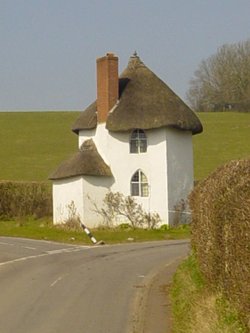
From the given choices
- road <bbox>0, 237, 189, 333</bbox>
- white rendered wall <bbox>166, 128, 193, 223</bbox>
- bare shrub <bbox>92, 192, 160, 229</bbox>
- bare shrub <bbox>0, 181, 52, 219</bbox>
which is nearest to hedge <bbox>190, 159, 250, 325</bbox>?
road <bbox>0, 237, 189, 333</bbox>

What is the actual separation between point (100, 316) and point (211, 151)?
55238 mm

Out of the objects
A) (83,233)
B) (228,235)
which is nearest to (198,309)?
(228,235)

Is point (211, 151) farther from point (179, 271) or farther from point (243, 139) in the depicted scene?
point (179, 271)

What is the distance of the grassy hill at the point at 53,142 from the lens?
6631cm

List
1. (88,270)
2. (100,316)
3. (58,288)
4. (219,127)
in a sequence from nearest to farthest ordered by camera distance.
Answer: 1. (100,316)
2. (58,288)
3. (88,270)
4. (219,127)

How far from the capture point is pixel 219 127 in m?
79.2

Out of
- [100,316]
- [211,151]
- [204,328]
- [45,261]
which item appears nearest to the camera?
[204,328]

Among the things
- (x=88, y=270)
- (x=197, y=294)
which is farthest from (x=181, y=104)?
(x=197, y=294)

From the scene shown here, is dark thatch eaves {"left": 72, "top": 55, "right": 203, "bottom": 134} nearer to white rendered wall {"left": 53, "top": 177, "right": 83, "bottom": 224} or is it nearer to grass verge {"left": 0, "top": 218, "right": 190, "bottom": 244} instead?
white rendered wall {"left": 53, "top": 177, "right": 83, "bottom": 224}

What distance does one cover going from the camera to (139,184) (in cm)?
4441

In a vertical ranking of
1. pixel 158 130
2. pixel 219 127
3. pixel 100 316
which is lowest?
pixel 100 316

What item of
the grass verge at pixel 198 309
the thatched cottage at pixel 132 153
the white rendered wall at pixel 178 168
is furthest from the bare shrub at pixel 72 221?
the grass verge at pixel 198 309

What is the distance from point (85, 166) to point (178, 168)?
4.89 meters

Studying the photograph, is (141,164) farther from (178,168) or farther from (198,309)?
(198,309)
